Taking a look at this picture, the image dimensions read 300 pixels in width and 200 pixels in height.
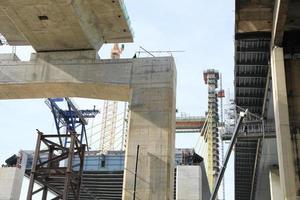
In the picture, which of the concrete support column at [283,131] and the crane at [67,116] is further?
the crane at [67,116]

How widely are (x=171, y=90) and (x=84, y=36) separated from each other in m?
5.79

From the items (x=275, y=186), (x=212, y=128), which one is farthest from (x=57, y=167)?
(x=212, y=128)

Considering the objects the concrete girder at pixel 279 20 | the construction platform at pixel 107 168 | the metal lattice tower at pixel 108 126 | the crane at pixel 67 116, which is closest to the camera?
the concrete girder at pixel 279 20

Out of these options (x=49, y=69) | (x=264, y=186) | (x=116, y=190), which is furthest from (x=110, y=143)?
(x=49, y=69)

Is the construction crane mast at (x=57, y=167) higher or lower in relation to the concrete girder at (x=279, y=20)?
lower

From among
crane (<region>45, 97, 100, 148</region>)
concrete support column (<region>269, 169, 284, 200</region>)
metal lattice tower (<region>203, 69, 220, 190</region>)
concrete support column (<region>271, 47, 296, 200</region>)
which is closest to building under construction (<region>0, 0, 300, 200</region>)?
concrete support column (<region>271, 47, 296, 200</region>)

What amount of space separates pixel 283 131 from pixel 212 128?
81.7 metres

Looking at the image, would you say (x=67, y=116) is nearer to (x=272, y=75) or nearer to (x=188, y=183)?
(x=188, y=183)

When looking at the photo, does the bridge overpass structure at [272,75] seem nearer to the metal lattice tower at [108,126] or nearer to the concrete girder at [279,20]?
the concrete girder at [279,20]

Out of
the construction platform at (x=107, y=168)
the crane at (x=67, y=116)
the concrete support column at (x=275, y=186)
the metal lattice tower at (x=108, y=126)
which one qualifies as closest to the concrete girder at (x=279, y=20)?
the concrete support column at (x=275, y=186)

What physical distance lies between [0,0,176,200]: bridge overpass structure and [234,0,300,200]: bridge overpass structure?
537cm

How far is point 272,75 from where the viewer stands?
26.8 meters

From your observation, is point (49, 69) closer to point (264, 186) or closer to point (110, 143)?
point (264, 186)

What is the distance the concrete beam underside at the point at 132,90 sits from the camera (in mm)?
25047
